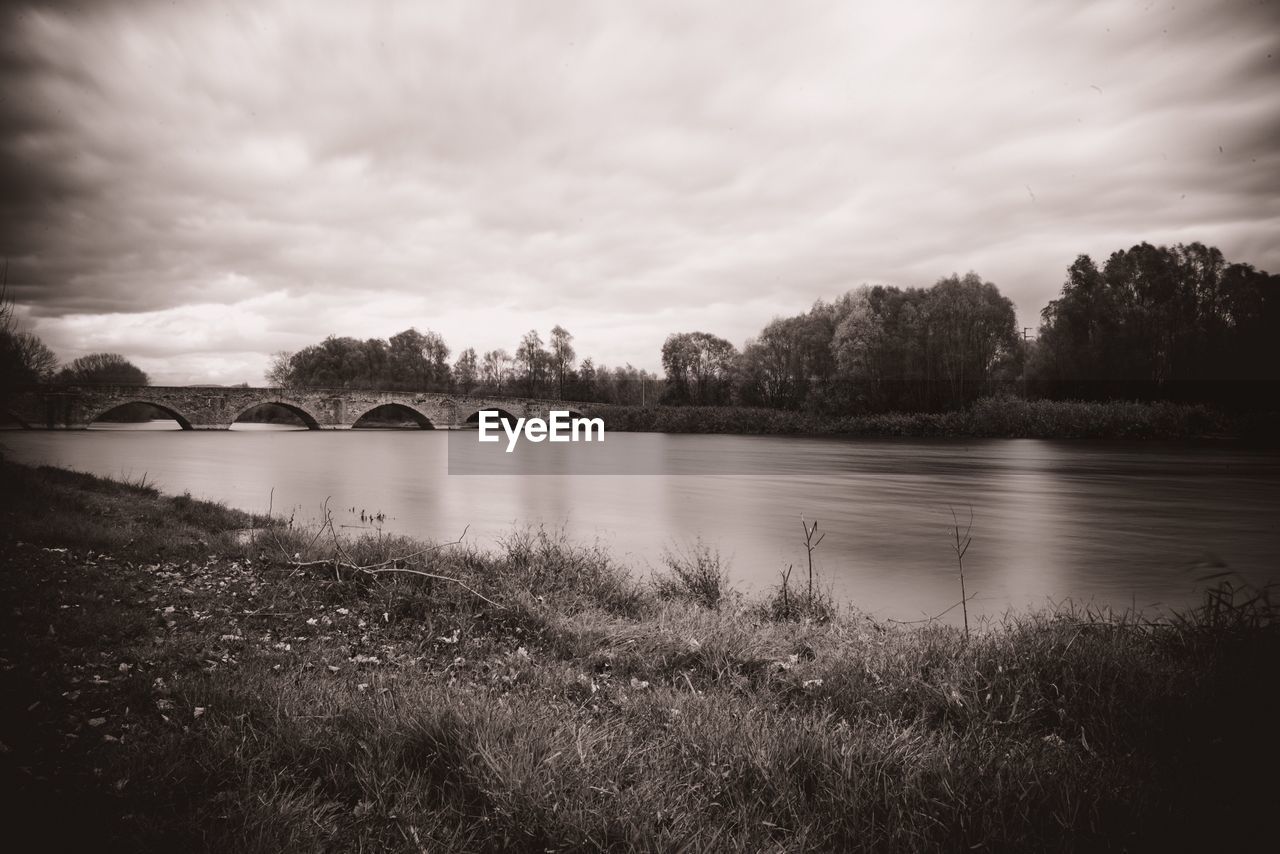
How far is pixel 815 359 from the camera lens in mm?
85188

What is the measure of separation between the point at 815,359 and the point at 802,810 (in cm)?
8492

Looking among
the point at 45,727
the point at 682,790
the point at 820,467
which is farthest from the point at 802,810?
the point at 820,467

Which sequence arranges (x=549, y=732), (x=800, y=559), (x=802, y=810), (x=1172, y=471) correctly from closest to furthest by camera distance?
1. (x=802, y=810)
2. (x=549, y=732)
3. (x=800, y=559)
4. (x=1172, y=471)

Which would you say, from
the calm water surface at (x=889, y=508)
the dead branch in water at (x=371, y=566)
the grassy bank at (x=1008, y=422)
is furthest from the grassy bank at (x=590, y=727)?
the grassy bank at (x=1008, y=422)

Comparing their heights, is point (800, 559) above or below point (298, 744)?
below

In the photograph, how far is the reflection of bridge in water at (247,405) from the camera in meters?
70.6

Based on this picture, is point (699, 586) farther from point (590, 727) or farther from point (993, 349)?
point (993, 349)

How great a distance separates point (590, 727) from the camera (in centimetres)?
449

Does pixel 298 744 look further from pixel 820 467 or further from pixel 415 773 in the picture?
pixel 820 467

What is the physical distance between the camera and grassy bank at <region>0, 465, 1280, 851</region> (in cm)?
333

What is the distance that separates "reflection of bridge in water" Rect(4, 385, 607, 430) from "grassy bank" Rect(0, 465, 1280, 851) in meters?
69.9
